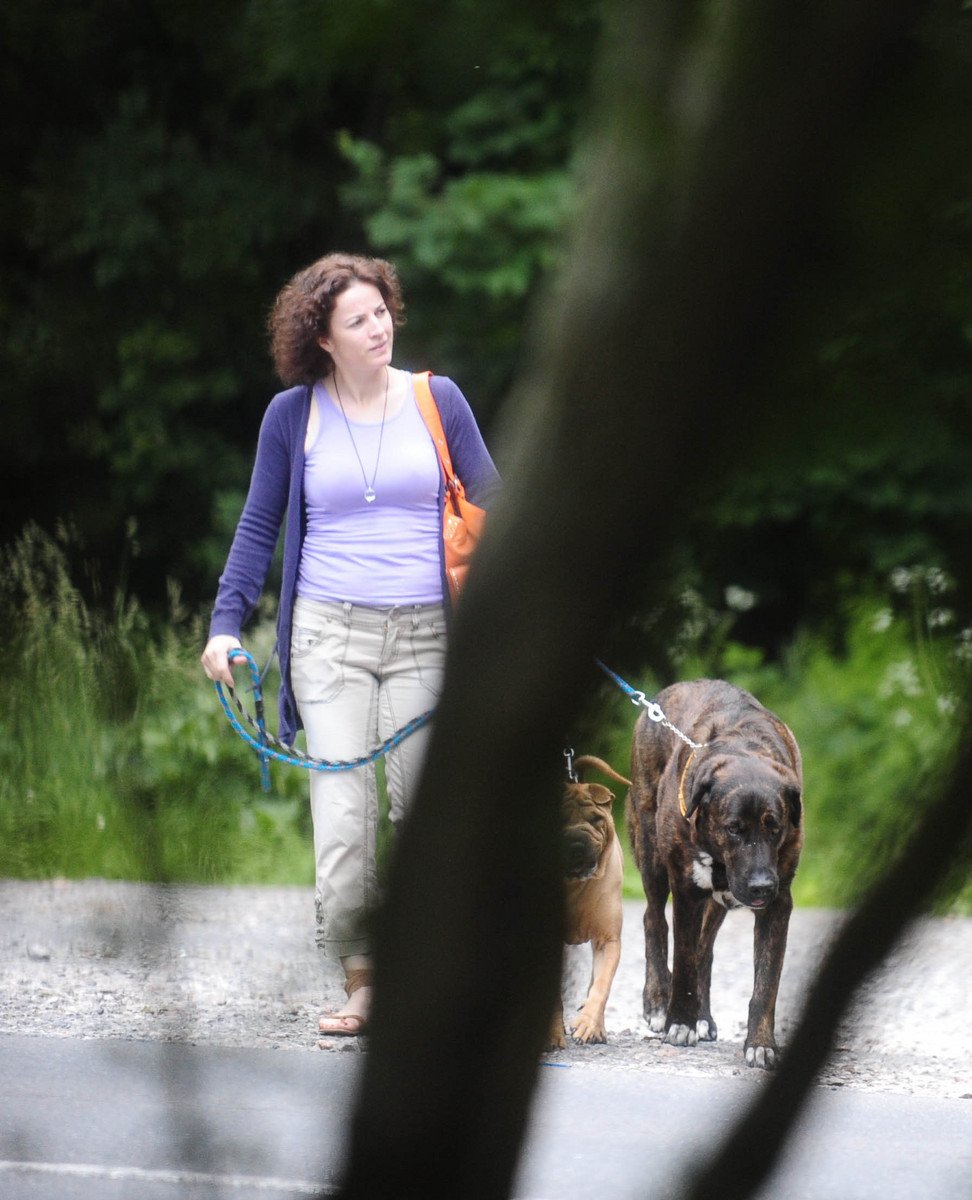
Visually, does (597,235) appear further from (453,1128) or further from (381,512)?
(381,512)

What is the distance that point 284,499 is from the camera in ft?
15.1

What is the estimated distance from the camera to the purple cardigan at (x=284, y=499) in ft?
14.4

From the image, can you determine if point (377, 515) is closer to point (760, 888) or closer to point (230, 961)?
point (760, 888)

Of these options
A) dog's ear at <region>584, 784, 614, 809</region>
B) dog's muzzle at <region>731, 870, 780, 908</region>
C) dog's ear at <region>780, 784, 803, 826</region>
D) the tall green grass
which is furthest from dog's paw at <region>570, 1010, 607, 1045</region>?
dog's ear at <region>584, 784, 614, 809</region>

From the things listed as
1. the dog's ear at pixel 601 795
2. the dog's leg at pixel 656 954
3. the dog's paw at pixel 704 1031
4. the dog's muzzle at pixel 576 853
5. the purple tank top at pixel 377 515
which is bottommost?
the dog's paw at pixel 704 1031

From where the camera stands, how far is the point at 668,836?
4527mm

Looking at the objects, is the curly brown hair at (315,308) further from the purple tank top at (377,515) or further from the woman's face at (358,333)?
Result: the purple tank top at (377,515)

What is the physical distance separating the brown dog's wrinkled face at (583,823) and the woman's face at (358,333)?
3.26 metres

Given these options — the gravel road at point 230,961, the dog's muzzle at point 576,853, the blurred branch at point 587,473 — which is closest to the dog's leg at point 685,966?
the gravel road at point 230,961

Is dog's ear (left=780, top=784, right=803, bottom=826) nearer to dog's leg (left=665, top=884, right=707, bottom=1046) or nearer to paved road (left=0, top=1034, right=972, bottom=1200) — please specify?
dog's leg (left=665, top=884, right=707, bottom=1046)

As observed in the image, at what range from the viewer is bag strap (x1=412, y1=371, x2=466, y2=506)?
429 centimetres

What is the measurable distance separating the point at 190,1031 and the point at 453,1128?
497mm

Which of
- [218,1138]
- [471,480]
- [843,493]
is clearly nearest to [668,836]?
[471,480]

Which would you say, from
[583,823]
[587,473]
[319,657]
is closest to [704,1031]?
[319,657]
